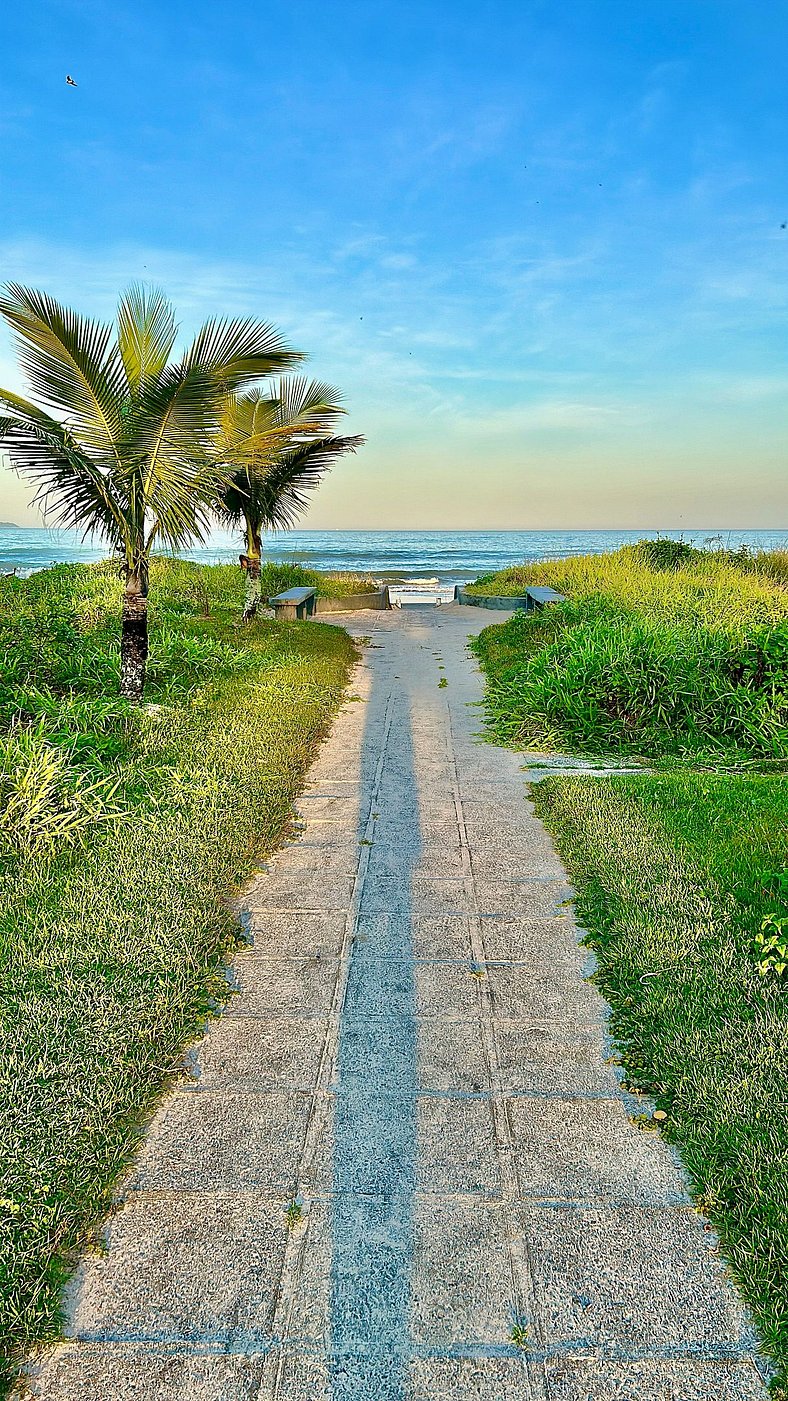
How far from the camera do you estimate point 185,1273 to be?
194 cm

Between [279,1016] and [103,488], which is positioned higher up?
[103,488]

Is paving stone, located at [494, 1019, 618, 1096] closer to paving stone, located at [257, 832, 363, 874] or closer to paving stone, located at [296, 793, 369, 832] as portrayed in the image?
paving stone, located at [257, 832, 363, 874]

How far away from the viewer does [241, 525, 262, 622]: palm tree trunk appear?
13.8m

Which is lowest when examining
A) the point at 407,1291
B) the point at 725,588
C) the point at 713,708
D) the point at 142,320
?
the point at 407,1291

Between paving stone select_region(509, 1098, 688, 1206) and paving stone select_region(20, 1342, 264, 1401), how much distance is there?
2.80ft

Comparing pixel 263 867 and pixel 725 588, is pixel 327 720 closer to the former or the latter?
pixel 263 867

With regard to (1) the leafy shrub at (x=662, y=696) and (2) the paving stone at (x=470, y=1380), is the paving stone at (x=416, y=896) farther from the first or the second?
(1) the leafy shrub at (x=662, y=696)

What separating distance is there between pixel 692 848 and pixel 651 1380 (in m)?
2.90

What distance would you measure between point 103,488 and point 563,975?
5.73 meters

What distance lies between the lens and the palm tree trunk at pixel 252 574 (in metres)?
13.8

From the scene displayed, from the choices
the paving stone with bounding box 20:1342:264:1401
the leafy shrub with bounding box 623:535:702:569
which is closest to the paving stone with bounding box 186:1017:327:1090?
the paving stone with bounding box 20:1342:264:1401

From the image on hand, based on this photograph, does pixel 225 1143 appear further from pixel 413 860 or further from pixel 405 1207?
pixel 413 860

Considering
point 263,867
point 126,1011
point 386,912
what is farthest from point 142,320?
point 126,1011

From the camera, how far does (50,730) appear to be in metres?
5.75
